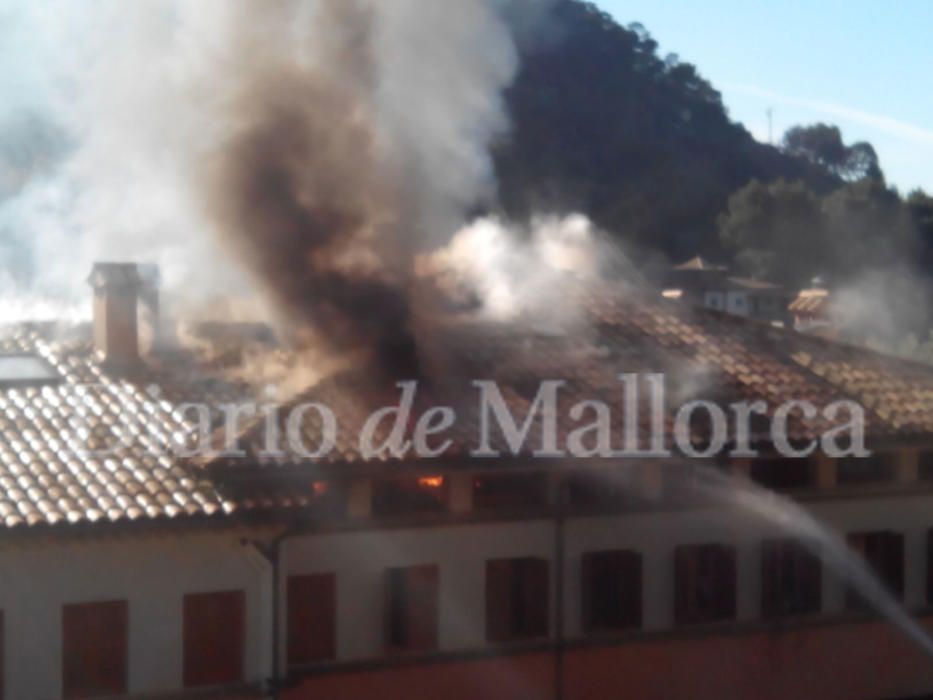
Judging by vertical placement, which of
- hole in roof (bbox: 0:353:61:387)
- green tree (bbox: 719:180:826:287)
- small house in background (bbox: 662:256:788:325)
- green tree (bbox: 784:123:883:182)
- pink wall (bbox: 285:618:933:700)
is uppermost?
green tree (bbox: 784:123:883:182)

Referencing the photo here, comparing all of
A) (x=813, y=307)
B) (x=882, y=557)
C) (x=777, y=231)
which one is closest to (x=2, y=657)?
(x=882, y=557)

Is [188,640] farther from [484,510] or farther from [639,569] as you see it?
[639,569]

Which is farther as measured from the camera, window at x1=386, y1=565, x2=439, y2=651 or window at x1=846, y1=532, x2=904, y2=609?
window at x1=846, y1=532, x2=904, y2=609

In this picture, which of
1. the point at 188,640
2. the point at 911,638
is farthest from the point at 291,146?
the point at 911,638

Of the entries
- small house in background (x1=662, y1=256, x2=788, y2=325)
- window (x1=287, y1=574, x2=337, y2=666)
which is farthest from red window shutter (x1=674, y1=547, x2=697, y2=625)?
small house in background (x1=662, y1=256, x2=788, y2=325)

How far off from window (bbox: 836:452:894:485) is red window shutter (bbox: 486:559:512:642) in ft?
14.0

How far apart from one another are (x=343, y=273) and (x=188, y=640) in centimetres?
463

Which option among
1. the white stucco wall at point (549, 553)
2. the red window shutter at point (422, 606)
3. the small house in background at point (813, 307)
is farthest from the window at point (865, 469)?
the small house in background at point (813, 307)

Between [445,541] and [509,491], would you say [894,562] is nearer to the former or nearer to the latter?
[509,491]

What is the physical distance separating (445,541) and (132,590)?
324 cm

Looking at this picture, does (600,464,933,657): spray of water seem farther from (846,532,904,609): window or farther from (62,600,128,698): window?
(62,600,128,698): window

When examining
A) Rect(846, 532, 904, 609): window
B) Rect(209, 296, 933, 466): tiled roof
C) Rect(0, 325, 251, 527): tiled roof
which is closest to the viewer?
Rect(0, 325, 251, 527): tiled roof

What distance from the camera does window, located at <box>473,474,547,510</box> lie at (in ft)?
47.0

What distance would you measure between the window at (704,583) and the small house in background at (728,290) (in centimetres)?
4179
